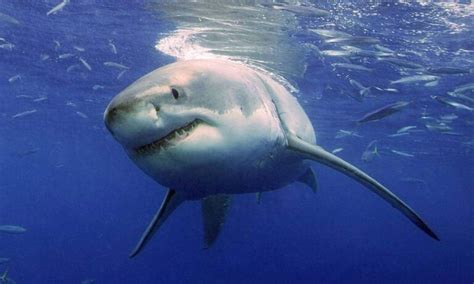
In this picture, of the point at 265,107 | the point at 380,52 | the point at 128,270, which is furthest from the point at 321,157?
the point at 128,270

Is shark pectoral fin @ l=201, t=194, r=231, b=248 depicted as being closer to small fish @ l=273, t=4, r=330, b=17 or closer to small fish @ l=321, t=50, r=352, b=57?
small fish @ l=273, t=4, r=330, b=17

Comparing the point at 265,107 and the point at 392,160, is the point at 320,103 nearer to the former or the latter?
the point at 265,107

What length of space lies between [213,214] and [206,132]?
3191 mm

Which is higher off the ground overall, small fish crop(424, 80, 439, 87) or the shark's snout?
the shark's snout

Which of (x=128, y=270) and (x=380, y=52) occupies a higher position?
(x=380, y=52)

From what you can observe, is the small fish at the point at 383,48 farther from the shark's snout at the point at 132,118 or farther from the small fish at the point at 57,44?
the shark's snout at the point at 132,118

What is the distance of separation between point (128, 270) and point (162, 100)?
46.6 metres

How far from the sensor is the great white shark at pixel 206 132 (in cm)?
264

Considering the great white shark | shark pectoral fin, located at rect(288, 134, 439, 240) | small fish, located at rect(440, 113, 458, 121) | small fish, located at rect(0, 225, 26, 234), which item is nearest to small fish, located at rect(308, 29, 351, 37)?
the great white shark

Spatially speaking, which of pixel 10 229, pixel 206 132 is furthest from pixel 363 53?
pixel 206 132

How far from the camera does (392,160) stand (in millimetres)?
48562

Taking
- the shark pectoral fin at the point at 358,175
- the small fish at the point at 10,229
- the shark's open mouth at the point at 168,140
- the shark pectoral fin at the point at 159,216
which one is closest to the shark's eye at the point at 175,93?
the shark's open mouth at the point at 168,140

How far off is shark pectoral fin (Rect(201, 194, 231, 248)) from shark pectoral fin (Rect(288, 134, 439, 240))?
1870 mm

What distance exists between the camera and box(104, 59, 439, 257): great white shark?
264 centimetres
